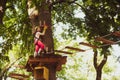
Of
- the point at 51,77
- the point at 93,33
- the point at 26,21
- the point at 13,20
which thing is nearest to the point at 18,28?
the point at 26,21

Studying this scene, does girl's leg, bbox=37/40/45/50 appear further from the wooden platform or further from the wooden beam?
the wooden beam

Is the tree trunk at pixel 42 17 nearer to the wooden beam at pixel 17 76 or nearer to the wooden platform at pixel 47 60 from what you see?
the wooden platform at pixel 47 60

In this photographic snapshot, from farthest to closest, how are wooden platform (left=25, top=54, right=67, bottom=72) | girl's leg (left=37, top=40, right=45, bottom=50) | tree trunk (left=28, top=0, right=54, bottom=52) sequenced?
tree trunk (left=28, top=0, right=54, bottom=52)
girl's leg (left=37, top=40, right=45, bottom=50)
wooden platform (left=25, top=54, right=67, bottom=72)

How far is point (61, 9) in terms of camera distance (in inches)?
606

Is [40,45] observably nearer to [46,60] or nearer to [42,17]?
[46,60]

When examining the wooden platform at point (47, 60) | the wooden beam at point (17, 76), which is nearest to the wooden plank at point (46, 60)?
the wooden platform at point (47, 60)

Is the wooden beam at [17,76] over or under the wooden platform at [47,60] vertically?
under

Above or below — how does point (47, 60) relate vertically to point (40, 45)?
below

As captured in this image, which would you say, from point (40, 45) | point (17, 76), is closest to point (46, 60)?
point (17, 76)

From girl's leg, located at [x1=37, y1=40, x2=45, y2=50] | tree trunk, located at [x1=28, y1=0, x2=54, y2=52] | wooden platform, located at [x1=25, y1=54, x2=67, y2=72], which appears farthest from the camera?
tree trunk, located at [x1=28, y1=0, x2=54, y2=52]

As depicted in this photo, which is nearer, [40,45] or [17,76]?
[17,76]

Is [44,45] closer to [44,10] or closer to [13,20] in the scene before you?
[44,10]

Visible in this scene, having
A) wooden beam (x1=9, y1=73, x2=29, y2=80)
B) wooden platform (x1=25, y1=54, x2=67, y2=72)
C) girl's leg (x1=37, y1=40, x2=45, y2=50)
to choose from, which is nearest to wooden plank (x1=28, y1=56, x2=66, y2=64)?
Result: wooden platform (x1=25, y1=54, x2=67, y2=72)

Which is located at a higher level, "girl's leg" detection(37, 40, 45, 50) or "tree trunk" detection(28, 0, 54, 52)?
"tree trunk" detection(28, 0, 54, 52)
